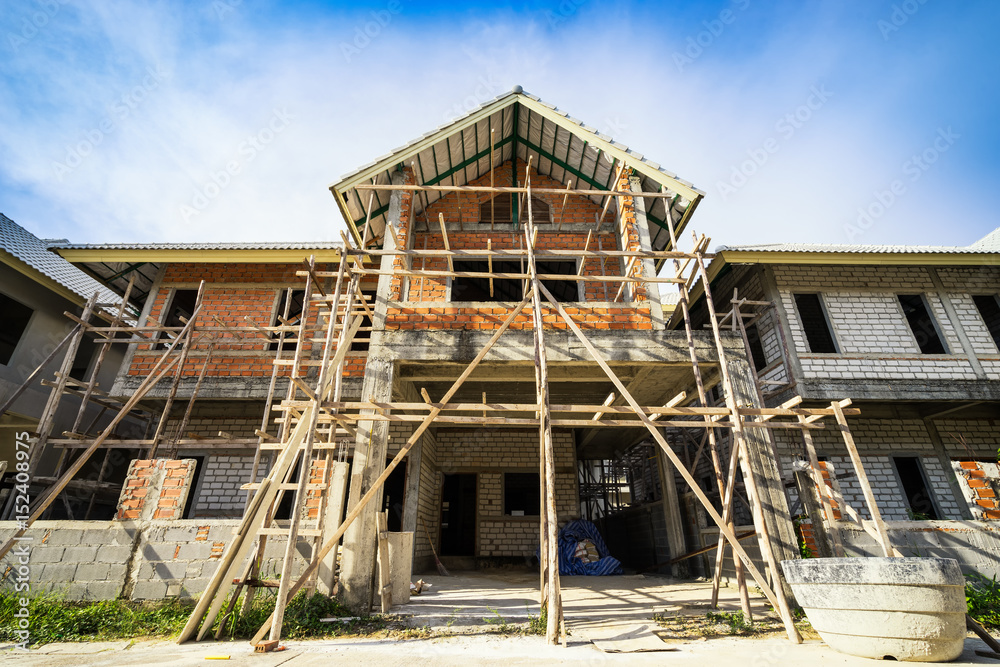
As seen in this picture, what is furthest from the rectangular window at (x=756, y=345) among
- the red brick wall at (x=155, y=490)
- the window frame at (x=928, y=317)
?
the red brick wall at (x=155, y=490)

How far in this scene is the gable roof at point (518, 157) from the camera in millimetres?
8453

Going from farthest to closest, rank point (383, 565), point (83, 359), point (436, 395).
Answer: point (83, 359), point (436, 395), point (383, 565)

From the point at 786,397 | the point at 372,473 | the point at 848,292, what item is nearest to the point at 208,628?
the point at 372,473

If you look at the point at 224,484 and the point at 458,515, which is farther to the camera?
the point at 458,515

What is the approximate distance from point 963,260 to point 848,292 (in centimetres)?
221

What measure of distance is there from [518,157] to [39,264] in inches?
438

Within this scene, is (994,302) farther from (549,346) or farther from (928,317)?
(549,346)

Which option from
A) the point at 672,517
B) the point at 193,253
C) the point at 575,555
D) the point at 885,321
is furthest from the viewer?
the point at 885,321

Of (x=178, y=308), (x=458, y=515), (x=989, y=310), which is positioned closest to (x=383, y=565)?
(x=458, y=515)

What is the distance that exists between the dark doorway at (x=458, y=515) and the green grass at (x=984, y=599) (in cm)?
883

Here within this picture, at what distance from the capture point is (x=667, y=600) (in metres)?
6.51

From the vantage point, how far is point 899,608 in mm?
3840

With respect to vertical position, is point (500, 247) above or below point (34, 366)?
above

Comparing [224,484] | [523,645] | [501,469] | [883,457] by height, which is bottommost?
[523,645]
